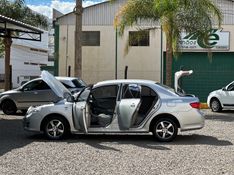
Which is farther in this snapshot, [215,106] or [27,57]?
[27,57]

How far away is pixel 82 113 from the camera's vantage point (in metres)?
12.1

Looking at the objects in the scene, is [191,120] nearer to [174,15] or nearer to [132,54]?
[174,15]

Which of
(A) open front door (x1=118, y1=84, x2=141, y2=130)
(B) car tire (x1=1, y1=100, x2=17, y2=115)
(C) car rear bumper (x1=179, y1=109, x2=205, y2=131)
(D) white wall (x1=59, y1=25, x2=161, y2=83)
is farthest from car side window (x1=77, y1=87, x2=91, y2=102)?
(D) white wall (x1=59, y1=25, x2=161, y2=83)

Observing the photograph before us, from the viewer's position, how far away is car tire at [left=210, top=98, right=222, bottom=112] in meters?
22.6

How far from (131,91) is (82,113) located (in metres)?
1.30

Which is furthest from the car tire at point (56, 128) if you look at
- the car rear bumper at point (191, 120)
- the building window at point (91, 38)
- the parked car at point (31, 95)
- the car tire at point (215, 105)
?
the building window at point (91, 38)

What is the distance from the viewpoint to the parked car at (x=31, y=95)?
19.9 metres

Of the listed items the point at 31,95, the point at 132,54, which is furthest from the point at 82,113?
the point at 132,54

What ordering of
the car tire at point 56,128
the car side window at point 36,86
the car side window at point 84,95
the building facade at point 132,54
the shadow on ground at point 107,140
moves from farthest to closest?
the building facade at point 132,54 < the car side window at point 36,86 < the car tire at point 56,128 < the car side window at point 84,95 < the shadow on ground at point 107,140

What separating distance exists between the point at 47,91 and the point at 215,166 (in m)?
11.8

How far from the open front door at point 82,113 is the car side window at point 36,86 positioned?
25.9ft

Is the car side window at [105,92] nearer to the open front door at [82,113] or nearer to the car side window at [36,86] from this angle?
the open front door at [82,113]

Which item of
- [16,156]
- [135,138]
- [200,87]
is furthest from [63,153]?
[200,87]

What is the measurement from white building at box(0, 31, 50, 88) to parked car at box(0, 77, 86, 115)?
3596 centimetres
